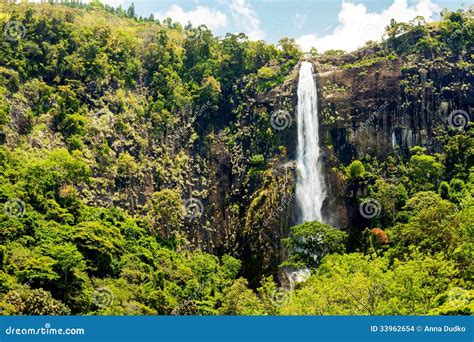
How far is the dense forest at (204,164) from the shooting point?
1308 inches

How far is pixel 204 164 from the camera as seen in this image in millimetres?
51875

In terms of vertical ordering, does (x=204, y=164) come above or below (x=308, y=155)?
below

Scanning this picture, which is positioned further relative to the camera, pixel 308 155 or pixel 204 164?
pixel 204 164

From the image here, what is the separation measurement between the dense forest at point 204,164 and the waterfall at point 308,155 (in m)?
0.79

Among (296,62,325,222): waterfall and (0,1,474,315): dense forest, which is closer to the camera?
(0,1,474,315): dense forest

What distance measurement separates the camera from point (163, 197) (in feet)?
149

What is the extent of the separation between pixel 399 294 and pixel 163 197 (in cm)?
2541

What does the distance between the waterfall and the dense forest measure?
79 cm

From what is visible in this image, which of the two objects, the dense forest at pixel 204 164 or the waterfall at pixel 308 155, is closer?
the dense forest at pixel 204 164

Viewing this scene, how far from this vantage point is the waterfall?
1921 inches

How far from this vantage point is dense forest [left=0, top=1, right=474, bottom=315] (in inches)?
1308

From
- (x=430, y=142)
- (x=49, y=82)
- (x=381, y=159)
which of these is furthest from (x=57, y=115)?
(x=430, y=142)

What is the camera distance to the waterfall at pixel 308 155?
48.8m

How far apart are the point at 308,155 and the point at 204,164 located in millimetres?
8633
